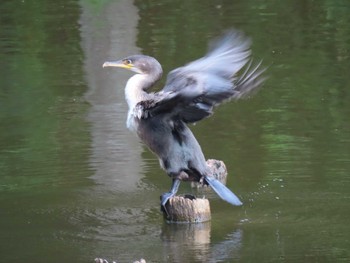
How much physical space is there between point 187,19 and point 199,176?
8980mm

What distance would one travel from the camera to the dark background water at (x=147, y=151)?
7.21 m

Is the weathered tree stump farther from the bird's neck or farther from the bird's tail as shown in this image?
the bird's neck

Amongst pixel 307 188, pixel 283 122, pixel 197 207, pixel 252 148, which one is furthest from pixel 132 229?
pixel 283 122

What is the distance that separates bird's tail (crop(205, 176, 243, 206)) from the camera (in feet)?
23.9

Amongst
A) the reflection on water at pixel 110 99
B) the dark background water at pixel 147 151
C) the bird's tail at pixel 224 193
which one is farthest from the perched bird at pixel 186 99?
the reflection on water at pixel 110 99

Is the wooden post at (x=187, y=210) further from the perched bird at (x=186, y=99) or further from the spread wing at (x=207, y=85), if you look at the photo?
the spread wing at (x=207, y=85)

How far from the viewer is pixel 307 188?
820 centimetres

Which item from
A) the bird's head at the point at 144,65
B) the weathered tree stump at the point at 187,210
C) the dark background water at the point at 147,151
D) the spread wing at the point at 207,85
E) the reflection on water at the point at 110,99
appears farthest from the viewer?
the reflection on water at the point at 110,99

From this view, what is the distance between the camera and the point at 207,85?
22.8ft

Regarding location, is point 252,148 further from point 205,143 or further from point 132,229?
point 132,229

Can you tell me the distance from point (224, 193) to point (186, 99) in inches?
30.5

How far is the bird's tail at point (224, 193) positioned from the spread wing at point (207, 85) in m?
0.47

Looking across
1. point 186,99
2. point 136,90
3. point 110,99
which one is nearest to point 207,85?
point 186,99

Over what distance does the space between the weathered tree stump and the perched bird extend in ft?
0.27
